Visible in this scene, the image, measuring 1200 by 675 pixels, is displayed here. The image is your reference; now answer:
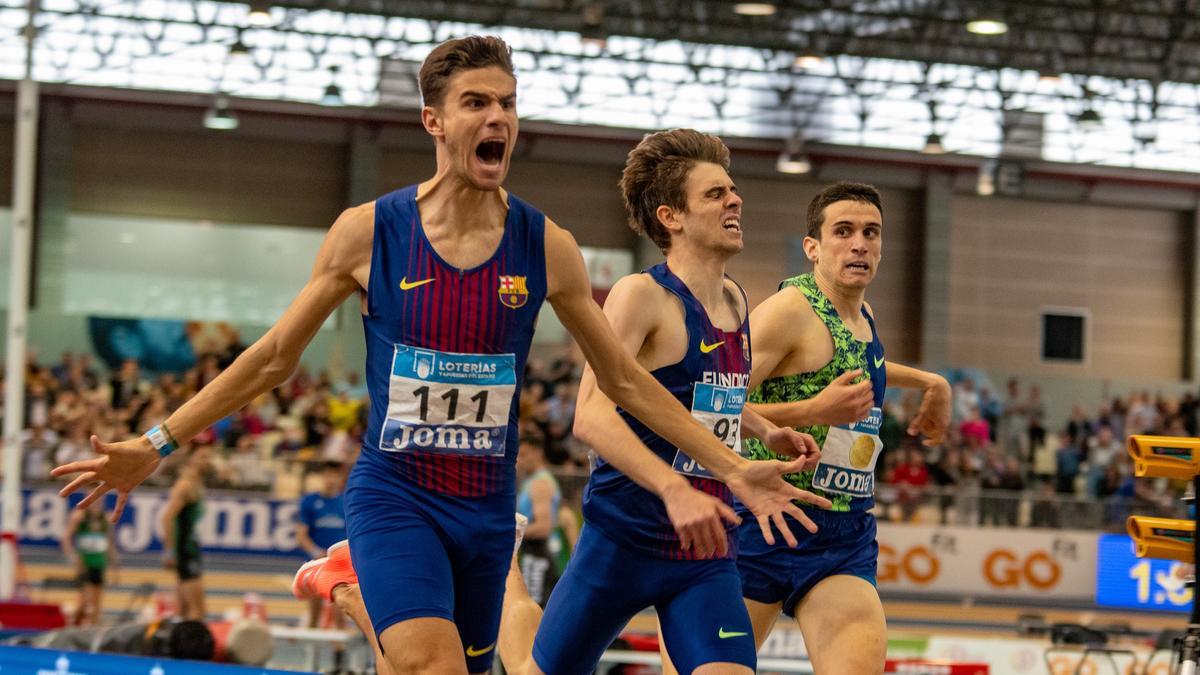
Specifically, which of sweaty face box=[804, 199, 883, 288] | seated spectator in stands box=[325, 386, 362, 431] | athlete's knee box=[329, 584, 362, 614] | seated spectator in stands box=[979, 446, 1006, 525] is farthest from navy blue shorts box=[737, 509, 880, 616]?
seated spectator in stands box=[325, 386, 362, 431]

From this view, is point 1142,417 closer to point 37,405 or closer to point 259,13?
point 259,13

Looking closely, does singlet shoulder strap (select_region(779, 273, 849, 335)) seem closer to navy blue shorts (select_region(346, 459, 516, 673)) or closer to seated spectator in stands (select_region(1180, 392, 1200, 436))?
navy blue shorts (select_region(346, 459, 516, 673))

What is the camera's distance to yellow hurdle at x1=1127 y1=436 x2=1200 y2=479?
531 centimetres

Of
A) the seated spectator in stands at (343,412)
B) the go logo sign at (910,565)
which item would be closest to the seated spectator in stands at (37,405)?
the seated spectator in stands at (343,412)

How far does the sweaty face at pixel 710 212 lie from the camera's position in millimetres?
4938

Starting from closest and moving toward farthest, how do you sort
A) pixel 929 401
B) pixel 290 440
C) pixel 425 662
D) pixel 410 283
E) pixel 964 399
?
Answer: pixel 425 662, pixel 410 283, pixel 929 401, pixel 290 440, pixel 964 399

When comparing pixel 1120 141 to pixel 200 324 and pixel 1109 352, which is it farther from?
pixel 200 324

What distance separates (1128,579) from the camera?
18578 mm

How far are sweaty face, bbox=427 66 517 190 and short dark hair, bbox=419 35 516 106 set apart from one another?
22mm

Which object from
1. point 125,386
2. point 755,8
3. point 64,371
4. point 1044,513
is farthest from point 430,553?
point 64,371

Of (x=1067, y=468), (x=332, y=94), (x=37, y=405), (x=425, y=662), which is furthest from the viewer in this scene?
(x=332, y=94)

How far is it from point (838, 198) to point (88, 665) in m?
4.33

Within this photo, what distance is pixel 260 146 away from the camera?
1170 inches

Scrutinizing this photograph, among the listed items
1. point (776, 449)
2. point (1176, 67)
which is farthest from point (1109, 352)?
point (776, 449)
